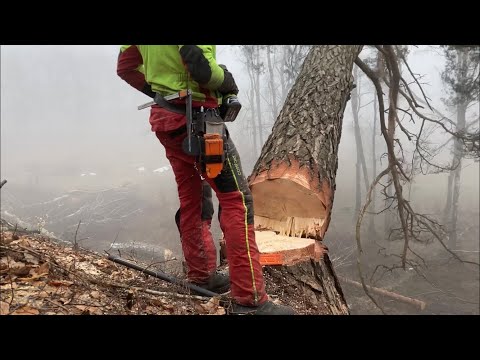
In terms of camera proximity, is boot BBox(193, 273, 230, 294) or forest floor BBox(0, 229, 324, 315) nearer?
forest floor BBox(0, 229, 324, 315)

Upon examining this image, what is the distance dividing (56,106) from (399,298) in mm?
58870

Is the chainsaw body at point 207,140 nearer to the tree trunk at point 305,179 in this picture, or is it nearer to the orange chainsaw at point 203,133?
the orange chainsaw at point 203,133

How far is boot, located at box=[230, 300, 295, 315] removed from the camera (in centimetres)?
248

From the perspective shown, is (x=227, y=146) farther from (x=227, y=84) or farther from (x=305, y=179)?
(x=305, y=179)

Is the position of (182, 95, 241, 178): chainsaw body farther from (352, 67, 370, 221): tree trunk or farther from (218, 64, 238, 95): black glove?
(352, 67, 370, 221): tree trunk

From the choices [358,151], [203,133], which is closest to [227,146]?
[203,133]

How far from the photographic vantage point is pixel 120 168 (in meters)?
38.5

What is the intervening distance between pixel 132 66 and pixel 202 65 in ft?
2.95

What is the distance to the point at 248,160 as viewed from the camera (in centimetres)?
3353

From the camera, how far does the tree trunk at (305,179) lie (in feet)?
10.5

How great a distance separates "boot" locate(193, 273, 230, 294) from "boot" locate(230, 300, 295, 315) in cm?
46

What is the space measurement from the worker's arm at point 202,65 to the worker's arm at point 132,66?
0.70 m

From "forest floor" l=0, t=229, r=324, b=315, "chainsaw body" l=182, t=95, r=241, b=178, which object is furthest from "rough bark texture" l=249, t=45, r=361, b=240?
"chainsaw body" l=182, t=95, r=241, b=178
